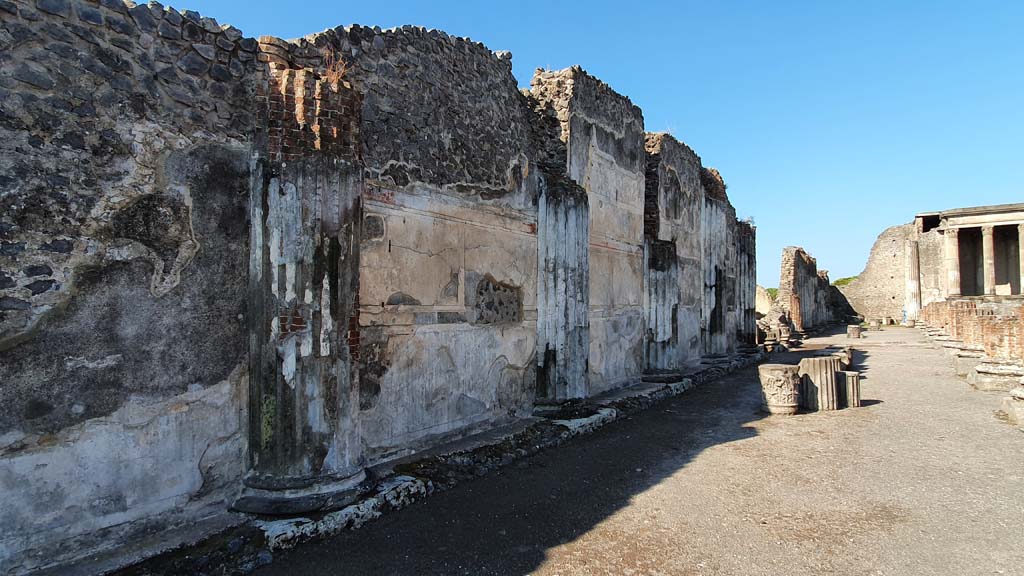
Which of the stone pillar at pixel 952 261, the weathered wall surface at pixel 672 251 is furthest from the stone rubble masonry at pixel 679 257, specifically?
the stone pillar at pixel 952 261

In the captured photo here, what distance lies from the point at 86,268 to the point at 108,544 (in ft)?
4.69

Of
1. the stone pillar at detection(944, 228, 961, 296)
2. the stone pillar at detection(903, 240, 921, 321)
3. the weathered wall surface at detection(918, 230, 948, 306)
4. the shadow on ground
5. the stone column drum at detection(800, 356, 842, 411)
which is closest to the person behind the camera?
the shadow on ground

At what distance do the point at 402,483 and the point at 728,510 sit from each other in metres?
2.25

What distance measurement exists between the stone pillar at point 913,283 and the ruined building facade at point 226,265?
1281 inches

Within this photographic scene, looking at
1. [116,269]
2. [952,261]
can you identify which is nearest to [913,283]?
[952,261]

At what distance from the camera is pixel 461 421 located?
5547 mm

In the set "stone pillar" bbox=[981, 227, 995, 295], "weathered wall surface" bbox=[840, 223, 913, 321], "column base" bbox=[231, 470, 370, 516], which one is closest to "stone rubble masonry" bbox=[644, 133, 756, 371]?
"column base" bbox=[231, 470, 370, 516]

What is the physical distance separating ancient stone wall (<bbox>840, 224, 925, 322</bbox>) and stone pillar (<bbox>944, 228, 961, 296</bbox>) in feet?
14.0

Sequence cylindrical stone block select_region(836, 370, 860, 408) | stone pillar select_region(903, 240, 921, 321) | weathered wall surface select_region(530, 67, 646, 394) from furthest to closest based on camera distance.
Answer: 1. stone pillar select_region(903, 240, 921, 321)
2. cylindrical stone block select_region(836, 370, 860, 408)
3. weathered wall surface select_region(530, 67, 646, 394)

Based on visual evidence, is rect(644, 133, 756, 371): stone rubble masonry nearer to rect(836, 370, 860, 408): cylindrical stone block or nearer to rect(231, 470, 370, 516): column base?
rect(836, 370, 860, 408): cylindrical stone block

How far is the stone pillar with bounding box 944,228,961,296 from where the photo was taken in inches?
1080

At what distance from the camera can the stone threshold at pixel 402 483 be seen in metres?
3.05

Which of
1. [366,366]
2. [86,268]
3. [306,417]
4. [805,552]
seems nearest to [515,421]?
[366,366]

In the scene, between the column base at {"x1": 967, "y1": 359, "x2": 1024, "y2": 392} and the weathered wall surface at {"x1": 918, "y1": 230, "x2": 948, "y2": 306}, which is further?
the weathered wall surface at {"x1": 918, "y1": 230, "x2": 948, "y2": 306}
